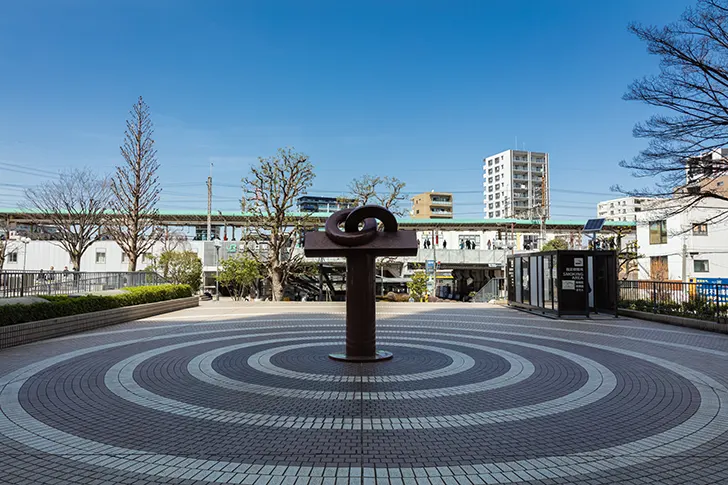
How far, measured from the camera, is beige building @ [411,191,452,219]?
371 ft

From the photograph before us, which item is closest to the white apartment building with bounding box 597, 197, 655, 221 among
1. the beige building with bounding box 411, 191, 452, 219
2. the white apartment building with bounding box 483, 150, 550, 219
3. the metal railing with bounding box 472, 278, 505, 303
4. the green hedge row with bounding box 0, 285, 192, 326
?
the white apartment building with bounding box 483, 150, 550, 219

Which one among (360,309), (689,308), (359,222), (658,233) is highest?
(658,233)

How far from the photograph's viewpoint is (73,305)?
13.9 m

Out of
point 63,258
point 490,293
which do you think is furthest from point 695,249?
point 63,258

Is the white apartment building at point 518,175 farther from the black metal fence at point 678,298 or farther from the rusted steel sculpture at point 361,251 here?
the rusted steel sculpture at point 361,251

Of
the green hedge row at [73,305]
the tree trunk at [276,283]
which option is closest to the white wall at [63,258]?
the tree trunk at [276,283]

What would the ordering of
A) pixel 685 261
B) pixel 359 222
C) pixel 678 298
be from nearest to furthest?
pixel 359 222 → pixel 678 298 → pixel 685 261

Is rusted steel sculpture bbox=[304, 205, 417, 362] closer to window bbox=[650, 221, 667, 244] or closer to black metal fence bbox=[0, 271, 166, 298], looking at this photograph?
black metal fence bbox=[0, 271, 166, 298]

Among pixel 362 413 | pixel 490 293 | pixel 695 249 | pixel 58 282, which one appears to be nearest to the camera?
pixel 362 413

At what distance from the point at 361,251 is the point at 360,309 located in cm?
117

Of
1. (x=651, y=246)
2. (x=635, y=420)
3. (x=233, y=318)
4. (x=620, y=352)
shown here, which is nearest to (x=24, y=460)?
(x=635, y=420)

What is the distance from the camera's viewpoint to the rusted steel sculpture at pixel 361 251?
948 cm

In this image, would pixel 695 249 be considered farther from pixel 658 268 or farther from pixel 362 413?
pixel 362 413

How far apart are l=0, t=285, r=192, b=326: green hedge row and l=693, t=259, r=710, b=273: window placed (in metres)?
41.5
